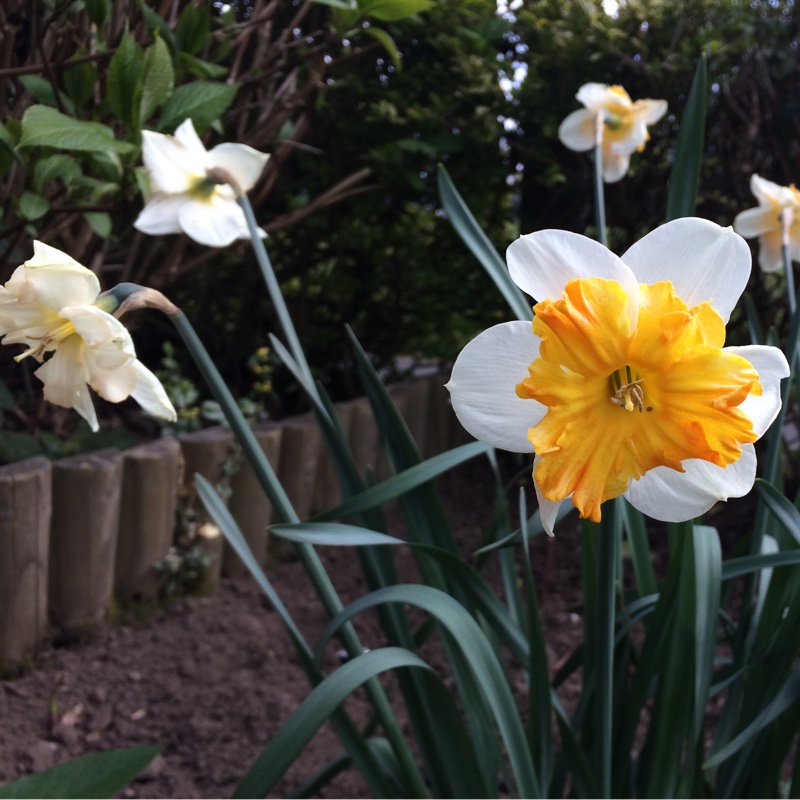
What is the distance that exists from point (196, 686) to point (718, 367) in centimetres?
148

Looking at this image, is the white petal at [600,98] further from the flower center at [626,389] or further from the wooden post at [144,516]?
the wooden post at [144,516]

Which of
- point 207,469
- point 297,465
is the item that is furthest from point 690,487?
point 297,465

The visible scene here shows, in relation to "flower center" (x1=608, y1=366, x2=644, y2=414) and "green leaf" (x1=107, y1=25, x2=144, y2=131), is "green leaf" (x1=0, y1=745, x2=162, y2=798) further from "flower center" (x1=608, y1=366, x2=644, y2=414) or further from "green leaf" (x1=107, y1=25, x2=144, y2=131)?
"green leaf" (x1=107, y1=25, x2=144, y2=131)

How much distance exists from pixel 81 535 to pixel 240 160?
41.1 inches

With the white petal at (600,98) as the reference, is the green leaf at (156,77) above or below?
below

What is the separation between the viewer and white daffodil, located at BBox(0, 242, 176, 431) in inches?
24.1

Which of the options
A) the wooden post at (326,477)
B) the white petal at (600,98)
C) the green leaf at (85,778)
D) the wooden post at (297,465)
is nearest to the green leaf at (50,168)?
the green leaf at (85,778)

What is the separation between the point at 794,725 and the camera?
2.74 ft

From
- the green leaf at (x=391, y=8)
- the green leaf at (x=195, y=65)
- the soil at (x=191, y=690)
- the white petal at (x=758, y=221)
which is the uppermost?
the green leaf at (x=391, y=8)

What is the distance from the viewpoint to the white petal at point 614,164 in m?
1.41

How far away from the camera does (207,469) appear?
2.04 m

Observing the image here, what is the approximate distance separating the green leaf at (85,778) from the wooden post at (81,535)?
1.04 meters

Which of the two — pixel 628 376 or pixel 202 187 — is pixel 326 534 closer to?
pixel 628 376

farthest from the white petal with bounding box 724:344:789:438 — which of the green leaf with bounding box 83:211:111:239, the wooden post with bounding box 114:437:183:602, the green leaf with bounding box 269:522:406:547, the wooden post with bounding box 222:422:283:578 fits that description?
the wooden post with bounding box 222:422:283:578
